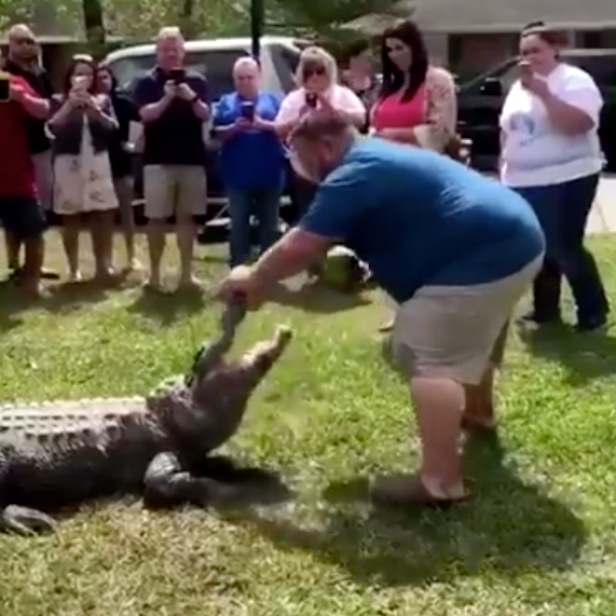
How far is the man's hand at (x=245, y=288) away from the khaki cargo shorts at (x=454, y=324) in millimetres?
484

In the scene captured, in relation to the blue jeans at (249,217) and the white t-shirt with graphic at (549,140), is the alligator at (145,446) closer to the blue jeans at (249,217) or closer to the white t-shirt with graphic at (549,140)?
the white t-shirt with graphic at (549,140)

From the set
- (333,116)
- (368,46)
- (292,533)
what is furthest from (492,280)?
(368,46)

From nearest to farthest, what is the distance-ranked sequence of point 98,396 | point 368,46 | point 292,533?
1. point 292,533
2. point 98,396
3. point 368,46

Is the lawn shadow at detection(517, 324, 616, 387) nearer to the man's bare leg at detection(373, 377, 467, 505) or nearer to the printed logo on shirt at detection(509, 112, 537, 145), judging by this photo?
the printed logo on shirt at detection(509, 112, 537, 145)

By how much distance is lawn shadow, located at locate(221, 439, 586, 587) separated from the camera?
4.48m

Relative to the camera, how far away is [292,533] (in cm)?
484

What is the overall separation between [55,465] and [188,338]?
276 centimetres

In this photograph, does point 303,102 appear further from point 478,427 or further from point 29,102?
point 478,427

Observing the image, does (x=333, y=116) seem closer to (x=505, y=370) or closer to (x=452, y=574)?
(x=452, y=574)

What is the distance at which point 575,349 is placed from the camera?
7.39 metres

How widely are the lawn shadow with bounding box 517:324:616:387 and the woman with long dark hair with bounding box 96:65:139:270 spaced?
3146 mm

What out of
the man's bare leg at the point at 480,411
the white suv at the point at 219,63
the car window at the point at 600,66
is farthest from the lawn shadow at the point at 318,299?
the car window at the point at 600,66

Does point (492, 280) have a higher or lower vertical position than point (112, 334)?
higher

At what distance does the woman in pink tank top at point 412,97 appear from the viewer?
739cm
